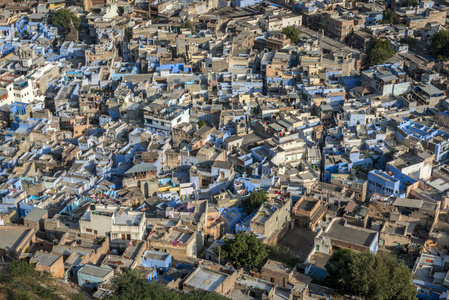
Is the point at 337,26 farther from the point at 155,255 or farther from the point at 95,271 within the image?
the point at 95,271

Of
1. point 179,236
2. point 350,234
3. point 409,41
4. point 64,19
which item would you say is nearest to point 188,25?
point 64,19

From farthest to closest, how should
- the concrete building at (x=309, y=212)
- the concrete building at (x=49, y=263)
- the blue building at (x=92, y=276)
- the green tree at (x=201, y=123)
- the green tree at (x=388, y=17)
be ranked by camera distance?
the green tree at (x=388, y=17) < the green tree at (x=201, y=123) < the concrete building at (x=309, y=212) < the concrete building at (x=49, y=263) < the blue building at (x=92, y=276)

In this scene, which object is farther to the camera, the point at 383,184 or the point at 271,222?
the point at 383,184

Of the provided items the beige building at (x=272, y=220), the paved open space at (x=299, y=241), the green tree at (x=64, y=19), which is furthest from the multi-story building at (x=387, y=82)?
the green tree at (x=64, y=19)

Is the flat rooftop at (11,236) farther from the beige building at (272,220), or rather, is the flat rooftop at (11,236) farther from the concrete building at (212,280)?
the beige building at (272,220)

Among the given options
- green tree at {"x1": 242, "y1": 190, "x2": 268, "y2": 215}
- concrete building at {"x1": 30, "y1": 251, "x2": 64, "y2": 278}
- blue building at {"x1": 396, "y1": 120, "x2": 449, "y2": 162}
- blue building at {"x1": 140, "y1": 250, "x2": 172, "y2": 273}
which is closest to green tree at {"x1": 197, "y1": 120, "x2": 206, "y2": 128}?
green tree at {"x1": 242, "y1": 190, "x2": 268, "y2": 215}

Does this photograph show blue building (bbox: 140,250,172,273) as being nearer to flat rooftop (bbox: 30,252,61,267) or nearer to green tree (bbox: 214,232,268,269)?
green tree (bbox: 214,232,268,269)
